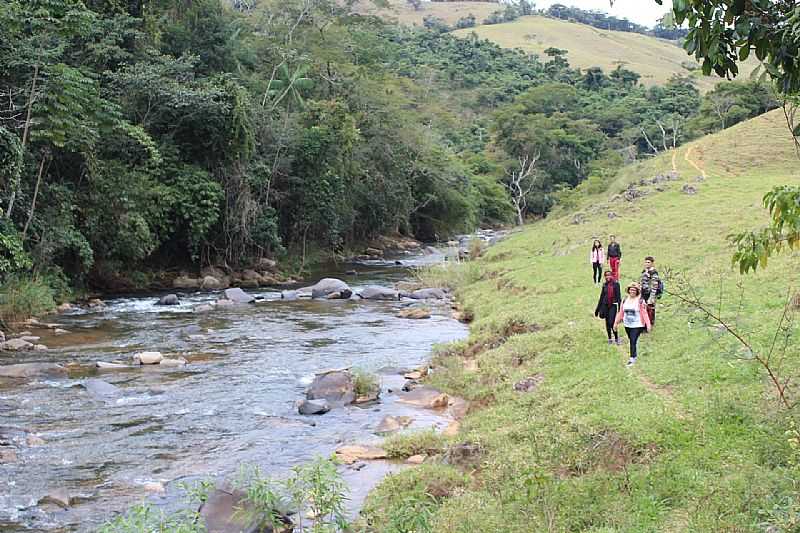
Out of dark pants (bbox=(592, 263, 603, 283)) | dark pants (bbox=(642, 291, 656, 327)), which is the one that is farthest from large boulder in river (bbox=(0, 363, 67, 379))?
dark pants (bbox=(592, 263, 603, 283))

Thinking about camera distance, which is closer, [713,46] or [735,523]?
[713,46]

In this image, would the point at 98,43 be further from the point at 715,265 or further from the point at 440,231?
the point at 440,231

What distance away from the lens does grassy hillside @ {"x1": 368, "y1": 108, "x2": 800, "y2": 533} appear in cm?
751

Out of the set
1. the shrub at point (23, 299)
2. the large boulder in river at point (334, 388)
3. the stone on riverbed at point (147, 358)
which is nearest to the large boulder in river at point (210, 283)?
the shrub at point (23, 299)

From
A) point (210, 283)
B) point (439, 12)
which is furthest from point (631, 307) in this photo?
Answer: point (439, 12)

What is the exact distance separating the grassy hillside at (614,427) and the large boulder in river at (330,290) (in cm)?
1033

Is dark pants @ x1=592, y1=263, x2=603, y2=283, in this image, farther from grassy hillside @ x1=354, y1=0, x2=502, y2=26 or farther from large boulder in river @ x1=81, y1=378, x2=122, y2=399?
grassy hillside @ x1=354, y1=0, x2=502, y2=26

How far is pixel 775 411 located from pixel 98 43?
28.9m

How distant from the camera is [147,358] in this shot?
18.9m

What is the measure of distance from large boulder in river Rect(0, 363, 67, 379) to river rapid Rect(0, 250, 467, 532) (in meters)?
0.34

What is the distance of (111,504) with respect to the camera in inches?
398

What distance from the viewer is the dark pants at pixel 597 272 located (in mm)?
22966

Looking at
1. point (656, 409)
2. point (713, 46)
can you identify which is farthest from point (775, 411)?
point (713, 46)

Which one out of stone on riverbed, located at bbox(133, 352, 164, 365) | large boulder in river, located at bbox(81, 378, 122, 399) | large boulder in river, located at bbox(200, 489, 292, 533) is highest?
large boulder in river, located at bbox(200, 489, 292, 533)
